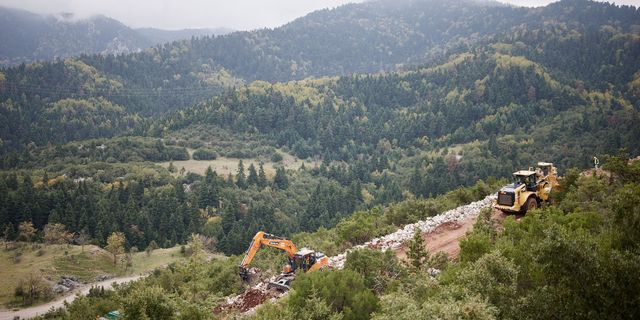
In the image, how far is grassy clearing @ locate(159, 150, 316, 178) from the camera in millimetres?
141000

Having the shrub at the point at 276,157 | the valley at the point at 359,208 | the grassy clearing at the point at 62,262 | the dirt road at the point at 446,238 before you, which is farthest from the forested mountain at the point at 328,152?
the dirt road at the point at 446,238

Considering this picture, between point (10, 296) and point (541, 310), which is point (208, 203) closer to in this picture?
point (10, 296)

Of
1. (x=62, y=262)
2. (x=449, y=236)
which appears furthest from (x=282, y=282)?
(x=62, y=262)

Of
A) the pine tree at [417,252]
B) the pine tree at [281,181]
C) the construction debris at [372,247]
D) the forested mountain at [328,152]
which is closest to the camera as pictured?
the pine tree at [417,252]

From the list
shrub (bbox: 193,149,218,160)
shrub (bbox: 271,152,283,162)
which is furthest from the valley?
shrub (bbox: 271,152,283,162)

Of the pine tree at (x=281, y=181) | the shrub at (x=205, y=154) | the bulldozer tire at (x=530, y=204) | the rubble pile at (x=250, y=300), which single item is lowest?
the pine tree at (x=281, y=181)

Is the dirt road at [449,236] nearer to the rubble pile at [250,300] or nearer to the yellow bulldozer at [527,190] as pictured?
the yellow bulldozer at [527,190]

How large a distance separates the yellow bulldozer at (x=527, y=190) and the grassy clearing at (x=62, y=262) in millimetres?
57856

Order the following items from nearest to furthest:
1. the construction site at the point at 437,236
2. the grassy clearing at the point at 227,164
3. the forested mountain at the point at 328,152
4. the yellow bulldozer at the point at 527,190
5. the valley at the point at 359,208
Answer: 1. the valley at the point at 359,208
2. the construction site at the point at 437,236
3. the yellow bulldozer at the point at 527,190
4. the forested mountain at the point at 328,152
5. the grassy clearing at the point at 227,164

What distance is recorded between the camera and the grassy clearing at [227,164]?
14100cm

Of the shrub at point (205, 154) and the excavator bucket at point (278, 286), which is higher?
the excavator bucket at point (278, 286)

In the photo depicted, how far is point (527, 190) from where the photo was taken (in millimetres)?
31719

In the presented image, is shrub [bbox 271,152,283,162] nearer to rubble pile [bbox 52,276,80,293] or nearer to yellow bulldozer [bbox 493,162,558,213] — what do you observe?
rubble pile [bbox 52,276,80,293]

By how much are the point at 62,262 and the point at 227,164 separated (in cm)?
8097
